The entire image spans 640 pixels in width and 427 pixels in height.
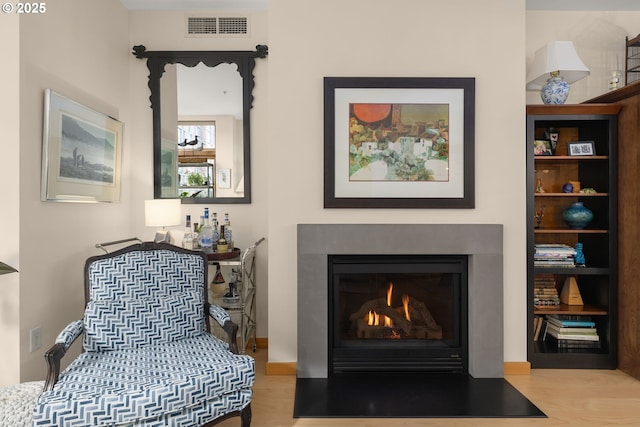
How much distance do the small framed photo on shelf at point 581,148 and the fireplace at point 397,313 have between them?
111 centimetres

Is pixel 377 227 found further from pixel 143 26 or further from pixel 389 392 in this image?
pixel 143 26

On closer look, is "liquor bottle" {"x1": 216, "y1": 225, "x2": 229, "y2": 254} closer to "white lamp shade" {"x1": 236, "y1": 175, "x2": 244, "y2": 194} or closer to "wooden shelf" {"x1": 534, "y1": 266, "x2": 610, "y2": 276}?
"white lamp shade" {"x1": 236, "y1": 175, "x2": 244, "y2": 194}

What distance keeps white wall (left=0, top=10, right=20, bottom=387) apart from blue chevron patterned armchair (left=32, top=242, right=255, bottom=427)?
1.13 ft

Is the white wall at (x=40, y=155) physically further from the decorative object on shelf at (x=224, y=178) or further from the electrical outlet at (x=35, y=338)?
the decorative object on shelf at (x=224, y=178)

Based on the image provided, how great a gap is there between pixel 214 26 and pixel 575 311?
3.46m

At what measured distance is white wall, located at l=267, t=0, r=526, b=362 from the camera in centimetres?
278

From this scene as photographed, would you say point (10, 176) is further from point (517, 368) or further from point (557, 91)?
point (557, 91)

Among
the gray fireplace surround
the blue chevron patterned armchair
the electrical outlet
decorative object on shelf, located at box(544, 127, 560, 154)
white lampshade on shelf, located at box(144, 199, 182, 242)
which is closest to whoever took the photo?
the blue chevron patterned armchair

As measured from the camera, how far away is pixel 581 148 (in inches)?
117

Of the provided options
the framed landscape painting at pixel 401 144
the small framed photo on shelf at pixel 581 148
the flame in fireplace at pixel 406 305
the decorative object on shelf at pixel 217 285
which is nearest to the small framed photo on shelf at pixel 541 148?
the small framed photo on shelf at pixel 581 148

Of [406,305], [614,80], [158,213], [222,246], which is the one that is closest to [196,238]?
[222,246]

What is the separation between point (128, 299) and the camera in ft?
7.57

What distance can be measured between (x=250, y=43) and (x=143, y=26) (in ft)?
2.88

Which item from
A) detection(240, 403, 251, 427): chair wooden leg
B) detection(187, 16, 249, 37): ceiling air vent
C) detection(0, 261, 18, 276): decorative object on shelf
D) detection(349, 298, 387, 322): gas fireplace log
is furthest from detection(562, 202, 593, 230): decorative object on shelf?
detection(0, 261, 18, 276): decorative object on shelf
